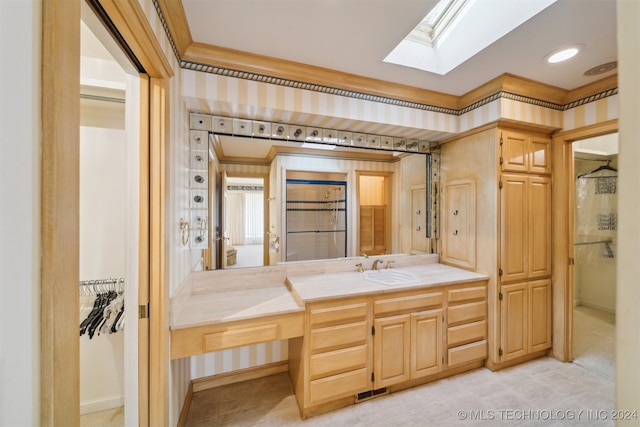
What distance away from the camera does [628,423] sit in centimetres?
40

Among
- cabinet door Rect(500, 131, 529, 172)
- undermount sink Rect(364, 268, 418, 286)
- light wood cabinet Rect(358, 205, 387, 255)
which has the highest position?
cabinet door Rect(500, 131, 529, 172)

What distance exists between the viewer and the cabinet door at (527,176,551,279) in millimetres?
2268

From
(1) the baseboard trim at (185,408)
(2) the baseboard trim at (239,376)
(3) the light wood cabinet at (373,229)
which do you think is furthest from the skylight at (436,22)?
(1) the baseboard trim at (185,408)

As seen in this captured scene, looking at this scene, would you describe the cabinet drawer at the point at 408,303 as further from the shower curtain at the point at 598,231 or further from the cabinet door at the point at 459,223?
the shower curtain at the point at 598,231

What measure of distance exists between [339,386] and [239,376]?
0.91 m

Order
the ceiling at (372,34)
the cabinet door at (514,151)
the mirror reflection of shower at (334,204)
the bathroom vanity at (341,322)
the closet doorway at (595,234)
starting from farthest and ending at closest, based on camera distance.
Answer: the closet doorway at (595,234), the mirror reflection of shower at (334,204), the cabinet door at (514,151), the bathroom vanity at (341,322), the ceiling at (372,34)

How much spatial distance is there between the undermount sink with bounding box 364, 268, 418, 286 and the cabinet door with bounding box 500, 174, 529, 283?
0.83 metres

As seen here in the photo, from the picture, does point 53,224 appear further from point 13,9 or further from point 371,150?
point 371,150

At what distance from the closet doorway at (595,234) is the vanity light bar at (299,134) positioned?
2.27 metres

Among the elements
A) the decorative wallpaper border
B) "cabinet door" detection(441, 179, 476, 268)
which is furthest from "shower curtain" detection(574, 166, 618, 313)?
"cabinet door" detection(441, 179, 476, 268)

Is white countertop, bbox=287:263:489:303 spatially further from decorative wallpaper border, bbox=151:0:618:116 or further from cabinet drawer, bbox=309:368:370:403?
decorative wallpaper border, bbox=151:0:618:116

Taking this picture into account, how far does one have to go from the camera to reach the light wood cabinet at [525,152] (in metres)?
2.14

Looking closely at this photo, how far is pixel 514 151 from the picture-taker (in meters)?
2.18

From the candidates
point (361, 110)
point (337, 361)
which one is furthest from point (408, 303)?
point (361, 110)
